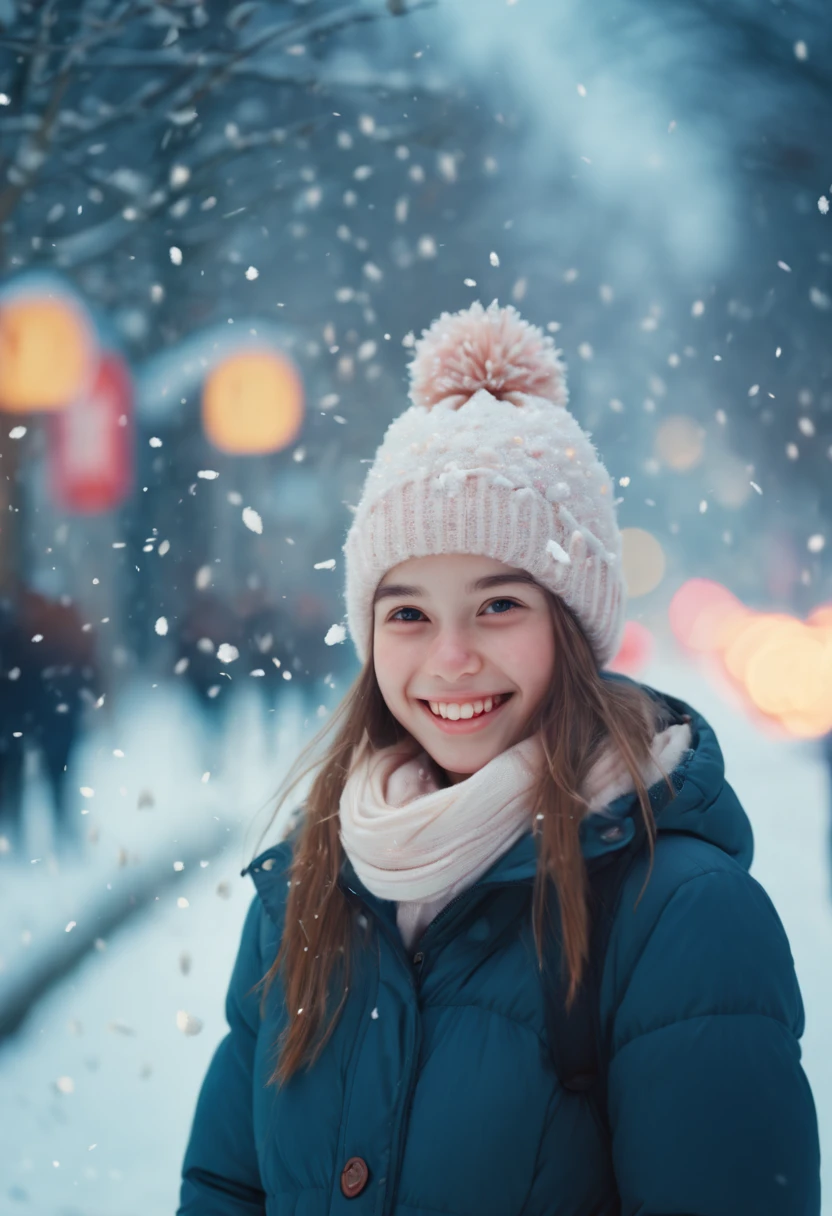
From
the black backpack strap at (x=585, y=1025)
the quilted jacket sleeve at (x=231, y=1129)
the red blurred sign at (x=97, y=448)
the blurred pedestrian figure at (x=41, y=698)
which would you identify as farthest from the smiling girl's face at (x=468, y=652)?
the red blurred sign at (x=97, y=448)

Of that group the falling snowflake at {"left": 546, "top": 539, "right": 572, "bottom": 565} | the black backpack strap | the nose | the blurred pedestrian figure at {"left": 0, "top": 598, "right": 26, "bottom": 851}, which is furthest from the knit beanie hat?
the blurred pedestrian figure at {"left": 0, "top": 598, "right": 26, "bottom": 851}

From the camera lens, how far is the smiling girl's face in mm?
1202

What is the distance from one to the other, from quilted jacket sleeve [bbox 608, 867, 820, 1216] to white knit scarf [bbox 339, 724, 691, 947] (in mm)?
179

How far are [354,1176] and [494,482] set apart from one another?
830 millimetres

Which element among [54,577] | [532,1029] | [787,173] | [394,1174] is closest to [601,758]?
[532,1029]

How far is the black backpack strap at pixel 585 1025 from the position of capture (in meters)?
1.00

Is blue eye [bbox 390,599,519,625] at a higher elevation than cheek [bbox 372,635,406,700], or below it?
higher

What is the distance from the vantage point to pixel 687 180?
342 cm

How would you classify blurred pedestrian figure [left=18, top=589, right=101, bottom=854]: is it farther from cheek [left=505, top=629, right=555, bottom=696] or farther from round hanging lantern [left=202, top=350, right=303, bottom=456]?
cheek [left=505, top=629, right=555, bottom=696]

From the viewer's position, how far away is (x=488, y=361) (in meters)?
1.38

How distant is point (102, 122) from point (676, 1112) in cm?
299

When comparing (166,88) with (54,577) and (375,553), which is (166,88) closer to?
(54,577)

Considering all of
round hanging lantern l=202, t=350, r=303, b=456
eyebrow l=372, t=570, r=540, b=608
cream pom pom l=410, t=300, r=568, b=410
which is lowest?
eyebrow l=372, t=570, r=540, b=608

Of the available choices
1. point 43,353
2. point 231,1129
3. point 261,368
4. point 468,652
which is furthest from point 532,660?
point 261,368
